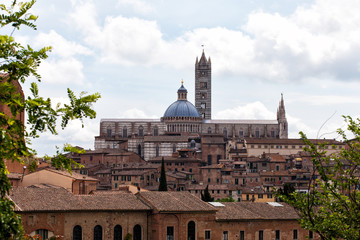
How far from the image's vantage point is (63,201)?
3306cm

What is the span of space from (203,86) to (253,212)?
94062 millimetres

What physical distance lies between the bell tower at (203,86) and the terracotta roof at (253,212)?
296 ft

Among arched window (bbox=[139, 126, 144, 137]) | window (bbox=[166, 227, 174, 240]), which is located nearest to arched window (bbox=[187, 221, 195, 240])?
window (bbox=[166, 227, 174, 240])

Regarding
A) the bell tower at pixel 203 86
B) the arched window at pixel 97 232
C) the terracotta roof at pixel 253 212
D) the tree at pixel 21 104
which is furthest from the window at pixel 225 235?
the bell tower at pixel 203 86

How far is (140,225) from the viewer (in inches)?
1367

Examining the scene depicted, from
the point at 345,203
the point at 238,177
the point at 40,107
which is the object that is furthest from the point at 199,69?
the point at 40,107

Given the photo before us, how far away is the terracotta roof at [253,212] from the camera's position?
36.5 metres

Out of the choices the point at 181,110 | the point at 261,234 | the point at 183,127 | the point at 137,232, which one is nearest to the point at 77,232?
the point at 137,232

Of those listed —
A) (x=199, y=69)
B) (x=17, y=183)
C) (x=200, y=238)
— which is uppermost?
(x=199, y=69)

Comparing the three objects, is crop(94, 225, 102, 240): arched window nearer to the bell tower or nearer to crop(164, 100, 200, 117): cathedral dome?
crop(164, 100, 200, 117): cathedral dome

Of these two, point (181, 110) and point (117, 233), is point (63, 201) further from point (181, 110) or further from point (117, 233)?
point (181, 110)

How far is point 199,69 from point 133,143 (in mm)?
28339

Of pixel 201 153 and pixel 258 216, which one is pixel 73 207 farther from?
pixel 201 153

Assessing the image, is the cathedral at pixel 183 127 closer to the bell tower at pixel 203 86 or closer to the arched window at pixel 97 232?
the bell tower at pixel 203 86
